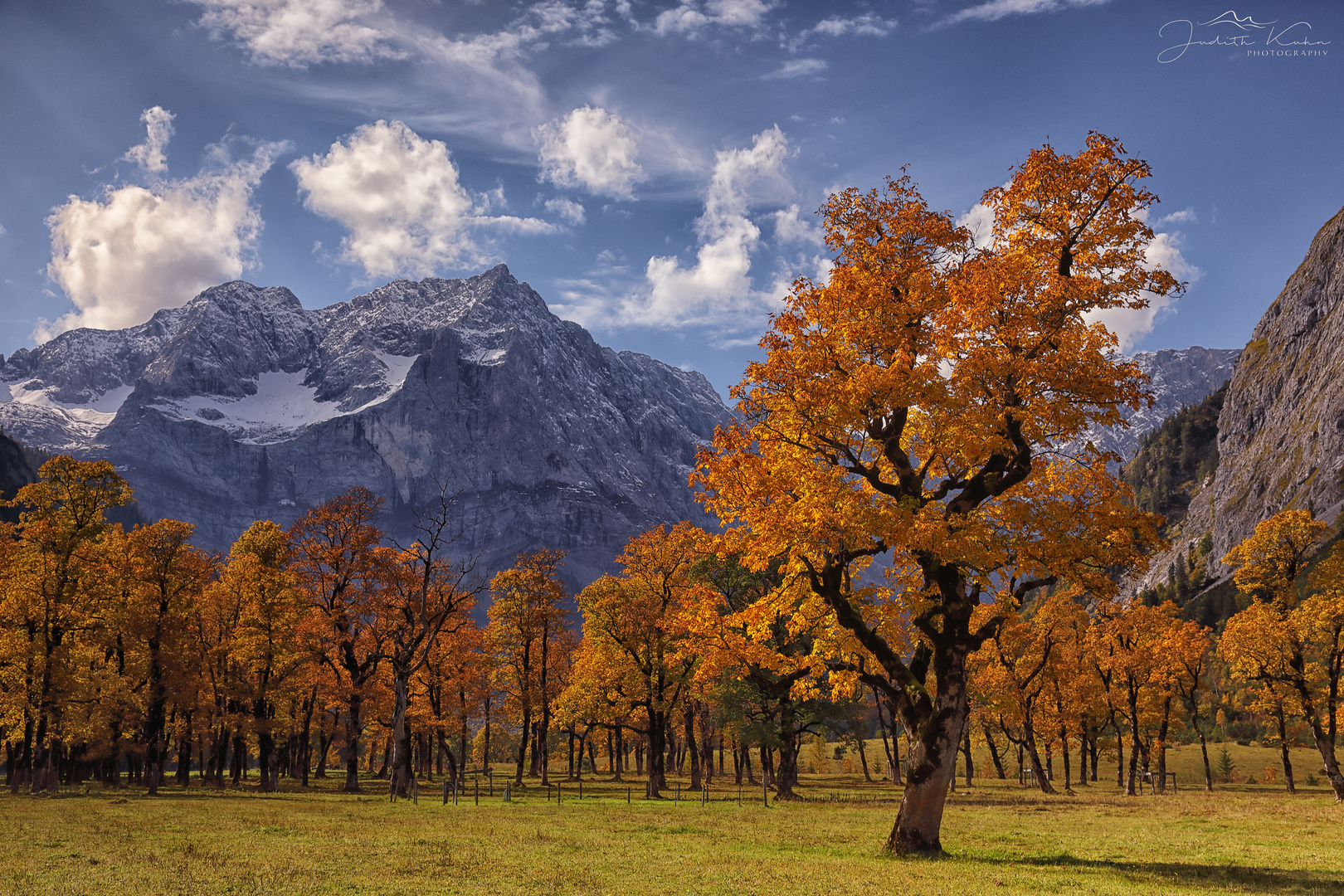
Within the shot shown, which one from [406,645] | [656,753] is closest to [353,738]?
[406,645]

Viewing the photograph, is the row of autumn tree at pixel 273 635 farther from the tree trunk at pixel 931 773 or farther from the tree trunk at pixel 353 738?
the tree trunk at pixel 931 773

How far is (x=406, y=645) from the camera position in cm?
4400

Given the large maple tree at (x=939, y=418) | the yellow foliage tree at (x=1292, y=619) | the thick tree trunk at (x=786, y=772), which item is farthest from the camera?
the thick tree trunk at (x=786, y=772)

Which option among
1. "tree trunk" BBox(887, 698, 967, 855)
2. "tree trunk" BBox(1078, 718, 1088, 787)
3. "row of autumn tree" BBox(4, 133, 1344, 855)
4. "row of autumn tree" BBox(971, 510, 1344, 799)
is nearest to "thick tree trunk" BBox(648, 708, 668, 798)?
"row of autumn tree" BBox(971, 510, 1344, 799)

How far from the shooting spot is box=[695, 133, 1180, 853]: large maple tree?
60.7ft

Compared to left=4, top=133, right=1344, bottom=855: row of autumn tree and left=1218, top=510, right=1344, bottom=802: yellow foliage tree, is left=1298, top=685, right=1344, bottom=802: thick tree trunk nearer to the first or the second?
left=1218, top=510, right=1344, bottom=802: yellow foliage tree

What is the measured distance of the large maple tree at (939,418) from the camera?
18.5m

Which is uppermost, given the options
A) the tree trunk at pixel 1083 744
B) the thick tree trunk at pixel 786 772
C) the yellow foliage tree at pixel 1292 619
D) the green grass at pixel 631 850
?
the yellow foliage tree at pixel 1292 619

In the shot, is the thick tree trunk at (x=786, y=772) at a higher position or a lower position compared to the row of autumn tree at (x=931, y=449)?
lower

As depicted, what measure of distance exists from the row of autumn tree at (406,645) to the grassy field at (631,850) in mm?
9167

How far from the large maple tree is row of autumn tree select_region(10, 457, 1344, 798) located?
13.8 m

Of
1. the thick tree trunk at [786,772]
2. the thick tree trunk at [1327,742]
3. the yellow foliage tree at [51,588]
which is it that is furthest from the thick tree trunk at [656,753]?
the thick tree trunk at [1327,742]

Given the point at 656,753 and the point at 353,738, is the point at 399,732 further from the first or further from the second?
the point at 656,753

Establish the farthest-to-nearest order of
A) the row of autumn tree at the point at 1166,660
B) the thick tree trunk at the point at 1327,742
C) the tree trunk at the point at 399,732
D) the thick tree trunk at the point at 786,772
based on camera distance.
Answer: the thick tree trunk at the point at 786,772, the row of autumn tree at the point at 1166,660, the thick tree trunk at the point at 1327,742, the tree trunk at the point at 399,732
